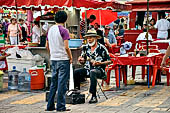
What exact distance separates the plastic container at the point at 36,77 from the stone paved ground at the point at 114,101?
1.10 ft

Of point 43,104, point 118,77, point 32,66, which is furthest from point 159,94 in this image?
point 32,66

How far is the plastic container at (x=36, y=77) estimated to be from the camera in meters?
12.1

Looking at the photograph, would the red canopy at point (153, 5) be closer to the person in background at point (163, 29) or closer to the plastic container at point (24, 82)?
the person in background at point (163, 29)

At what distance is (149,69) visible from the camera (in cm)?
1307

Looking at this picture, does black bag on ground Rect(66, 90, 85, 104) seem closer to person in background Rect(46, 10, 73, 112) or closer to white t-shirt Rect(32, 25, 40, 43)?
person in background Rect(46, 10, 73, 112)

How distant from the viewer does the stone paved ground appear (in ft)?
29.8

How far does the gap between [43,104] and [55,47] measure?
159 cm

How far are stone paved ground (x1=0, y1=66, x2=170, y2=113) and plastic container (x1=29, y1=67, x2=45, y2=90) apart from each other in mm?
336

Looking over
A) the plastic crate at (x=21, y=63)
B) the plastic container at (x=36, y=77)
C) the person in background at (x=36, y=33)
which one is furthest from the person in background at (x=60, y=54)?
the person in background at (x=36, y=33)

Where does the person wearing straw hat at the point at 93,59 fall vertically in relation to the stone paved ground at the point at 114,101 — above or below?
above

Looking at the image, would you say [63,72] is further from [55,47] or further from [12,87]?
[12,87]

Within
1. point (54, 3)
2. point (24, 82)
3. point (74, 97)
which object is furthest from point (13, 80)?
point (74, 97)

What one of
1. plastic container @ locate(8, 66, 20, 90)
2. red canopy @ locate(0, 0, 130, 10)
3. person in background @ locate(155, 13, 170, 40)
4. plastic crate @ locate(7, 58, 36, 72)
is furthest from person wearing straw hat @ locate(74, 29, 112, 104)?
person in background @ locate(155, 13, 170, 40)

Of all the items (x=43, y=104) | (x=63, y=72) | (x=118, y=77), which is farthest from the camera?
(x=118, y=77)
